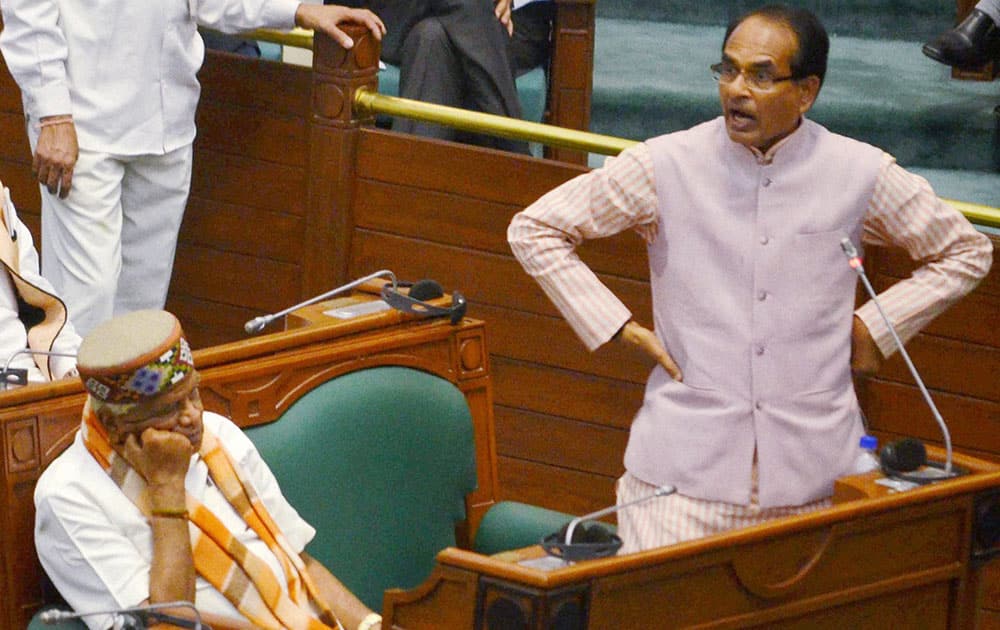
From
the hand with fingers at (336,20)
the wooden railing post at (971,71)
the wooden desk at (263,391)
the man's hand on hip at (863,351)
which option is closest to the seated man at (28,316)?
the wooden desk at (263,391)

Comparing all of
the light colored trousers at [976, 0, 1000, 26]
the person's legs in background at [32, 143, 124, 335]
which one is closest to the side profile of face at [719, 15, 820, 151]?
the person's legs in background at [32, 143, 124, 335]

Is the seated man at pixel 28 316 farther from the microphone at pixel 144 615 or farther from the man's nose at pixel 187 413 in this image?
the microphone at pixel 144 615

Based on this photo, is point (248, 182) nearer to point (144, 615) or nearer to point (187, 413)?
point (187, 413)

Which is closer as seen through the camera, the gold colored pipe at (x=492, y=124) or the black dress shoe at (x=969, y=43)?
the gold colored pipe at (x=492, y=124)

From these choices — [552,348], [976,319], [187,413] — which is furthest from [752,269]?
[552,348]

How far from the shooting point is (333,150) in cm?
427

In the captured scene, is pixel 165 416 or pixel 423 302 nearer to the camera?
pixel 165 416

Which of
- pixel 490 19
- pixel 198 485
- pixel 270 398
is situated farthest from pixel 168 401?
pixel 490 19

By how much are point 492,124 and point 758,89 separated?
1306 mm

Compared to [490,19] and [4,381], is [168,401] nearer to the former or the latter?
[4,381]

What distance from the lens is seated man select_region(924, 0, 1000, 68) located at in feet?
17.7

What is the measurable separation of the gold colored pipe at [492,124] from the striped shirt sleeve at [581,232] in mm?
907

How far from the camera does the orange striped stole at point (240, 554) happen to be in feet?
9.09

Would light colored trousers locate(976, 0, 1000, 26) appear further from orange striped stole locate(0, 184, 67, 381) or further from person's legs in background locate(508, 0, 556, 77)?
orange striped stole locate(0, 184, 67, 381)
